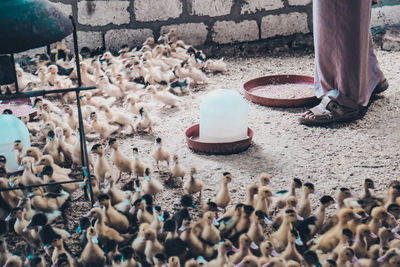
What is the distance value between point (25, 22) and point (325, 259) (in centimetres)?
164

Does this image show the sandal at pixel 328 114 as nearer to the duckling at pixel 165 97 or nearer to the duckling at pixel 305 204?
the duckling at pixel 165 97

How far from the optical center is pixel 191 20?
6309mm

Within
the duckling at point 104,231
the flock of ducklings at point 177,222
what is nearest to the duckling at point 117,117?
the flock of ducklings at point 177,222

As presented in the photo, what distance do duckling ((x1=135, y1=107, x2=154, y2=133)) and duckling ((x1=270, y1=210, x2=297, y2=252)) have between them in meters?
1.72

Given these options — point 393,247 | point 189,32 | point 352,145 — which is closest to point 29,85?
point 189,32

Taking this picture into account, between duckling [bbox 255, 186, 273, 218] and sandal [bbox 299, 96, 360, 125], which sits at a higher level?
sandal [bbox 299, 96, 360, 125]

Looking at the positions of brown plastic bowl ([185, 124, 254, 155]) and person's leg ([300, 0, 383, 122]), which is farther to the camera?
person's leg ([300, 0, 383, 122])

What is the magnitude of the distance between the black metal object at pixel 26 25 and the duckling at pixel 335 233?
1.54 meters

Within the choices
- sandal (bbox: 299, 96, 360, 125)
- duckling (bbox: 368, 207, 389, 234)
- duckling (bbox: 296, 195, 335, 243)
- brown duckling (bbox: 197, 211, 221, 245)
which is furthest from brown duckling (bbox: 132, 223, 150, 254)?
sandal (bbox: 299, 96, 360, 125)

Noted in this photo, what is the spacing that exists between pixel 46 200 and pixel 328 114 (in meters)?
2.20

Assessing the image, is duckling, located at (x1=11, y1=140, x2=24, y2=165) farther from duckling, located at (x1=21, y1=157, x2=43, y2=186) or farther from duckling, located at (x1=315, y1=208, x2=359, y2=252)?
duckling, located at (x1=315, y1=208, x2=359, y2=252)

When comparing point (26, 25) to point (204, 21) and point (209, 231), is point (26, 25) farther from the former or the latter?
point (204, 21)

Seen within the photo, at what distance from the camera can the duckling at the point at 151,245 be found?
258 centimetres

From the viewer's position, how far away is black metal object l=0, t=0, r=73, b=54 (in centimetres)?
238
